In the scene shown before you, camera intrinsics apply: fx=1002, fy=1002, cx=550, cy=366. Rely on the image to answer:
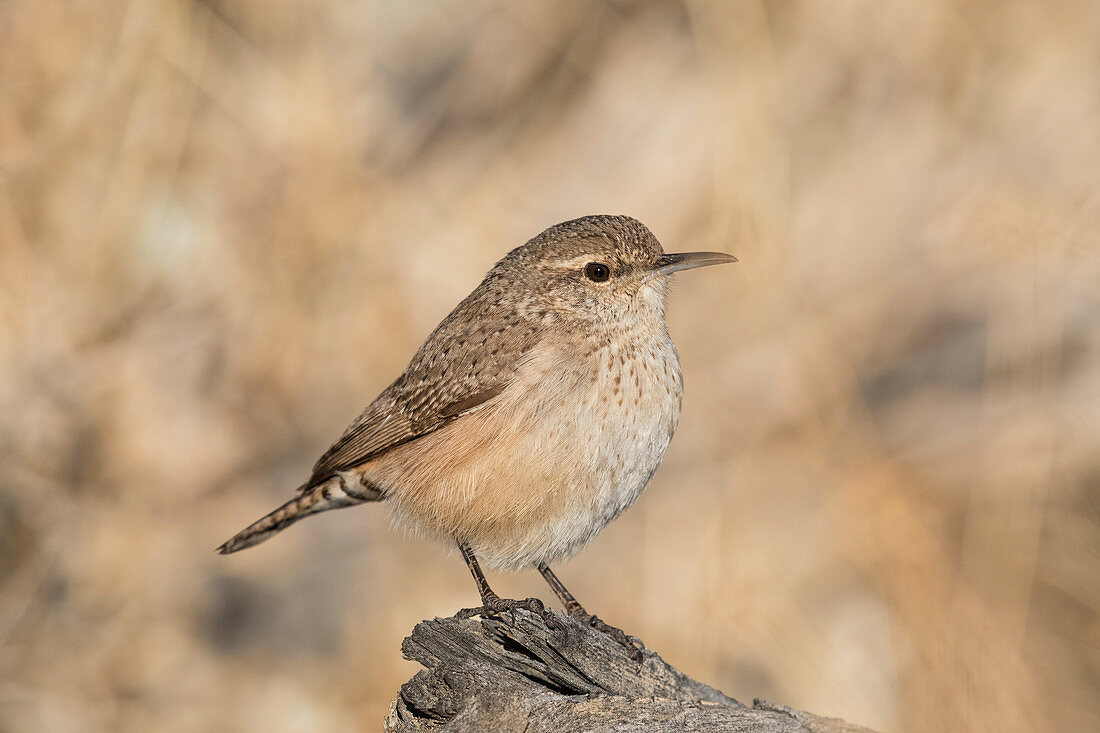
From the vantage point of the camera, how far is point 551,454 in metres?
3.61

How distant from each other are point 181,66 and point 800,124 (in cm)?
326

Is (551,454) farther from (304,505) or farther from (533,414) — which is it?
A: (304,505)

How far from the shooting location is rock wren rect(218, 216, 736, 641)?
366 cm

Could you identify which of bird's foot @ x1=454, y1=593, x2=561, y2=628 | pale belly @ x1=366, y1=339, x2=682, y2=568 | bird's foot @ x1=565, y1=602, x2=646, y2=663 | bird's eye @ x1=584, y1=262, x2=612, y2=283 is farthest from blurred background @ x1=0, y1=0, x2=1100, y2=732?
bird's foot @ x1=454, y1=593, x2=561, y2=628

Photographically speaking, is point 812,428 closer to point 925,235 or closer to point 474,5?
point 925,235

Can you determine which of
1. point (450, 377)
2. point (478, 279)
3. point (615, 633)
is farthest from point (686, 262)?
point (478, 279)

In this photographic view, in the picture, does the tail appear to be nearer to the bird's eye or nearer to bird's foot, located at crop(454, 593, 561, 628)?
bird's foot, located at crop(454, 593, 561, 628)

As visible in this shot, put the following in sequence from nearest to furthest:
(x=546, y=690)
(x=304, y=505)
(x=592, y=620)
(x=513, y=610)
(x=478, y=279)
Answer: (x=546, y=690)
(x=513, y=610)
(x=592, y=620)
(x=304, y=505)
(x=478, y=279)

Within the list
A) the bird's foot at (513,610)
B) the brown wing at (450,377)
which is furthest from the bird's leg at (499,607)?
the brown wing at (450,377)

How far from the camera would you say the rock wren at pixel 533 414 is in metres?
3.66

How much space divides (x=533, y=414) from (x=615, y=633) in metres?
0.88

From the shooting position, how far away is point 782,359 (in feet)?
16.7

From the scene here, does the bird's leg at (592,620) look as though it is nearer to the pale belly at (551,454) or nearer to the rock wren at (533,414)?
the rock wren at (533,414)

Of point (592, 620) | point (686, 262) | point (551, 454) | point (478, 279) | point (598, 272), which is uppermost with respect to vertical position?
point (478, 279)
